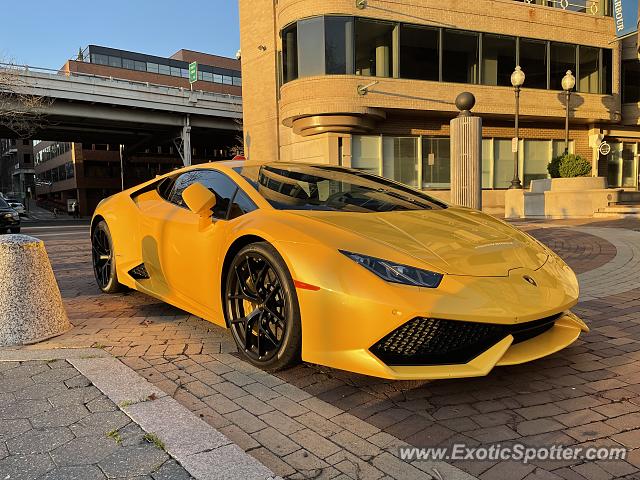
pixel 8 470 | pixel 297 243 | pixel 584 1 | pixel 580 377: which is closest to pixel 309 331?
pixel 297 243

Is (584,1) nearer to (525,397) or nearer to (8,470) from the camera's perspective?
(525,397)

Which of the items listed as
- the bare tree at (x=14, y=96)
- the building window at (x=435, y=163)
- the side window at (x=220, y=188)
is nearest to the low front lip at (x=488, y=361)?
the side window at (x=220, y=188)

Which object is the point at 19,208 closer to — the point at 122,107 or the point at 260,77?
the point at 122,107

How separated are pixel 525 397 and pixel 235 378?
63.9 inches

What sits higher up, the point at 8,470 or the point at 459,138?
the point at 459,138

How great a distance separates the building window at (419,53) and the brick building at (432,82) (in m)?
0.04


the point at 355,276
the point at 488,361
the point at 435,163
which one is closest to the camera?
the point at 488,361

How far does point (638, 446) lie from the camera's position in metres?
2.10

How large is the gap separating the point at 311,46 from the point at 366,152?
4622 millimetres

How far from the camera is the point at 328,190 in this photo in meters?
3.64

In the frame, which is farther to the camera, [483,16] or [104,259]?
[483,16]

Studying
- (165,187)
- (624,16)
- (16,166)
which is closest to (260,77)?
(624,16)

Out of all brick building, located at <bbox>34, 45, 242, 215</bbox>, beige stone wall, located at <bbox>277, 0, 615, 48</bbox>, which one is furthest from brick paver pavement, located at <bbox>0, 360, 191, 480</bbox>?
brick building, located at <bbox>34, 45, 242, 215</bbox>

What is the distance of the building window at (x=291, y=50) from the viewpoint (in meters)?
19.8
